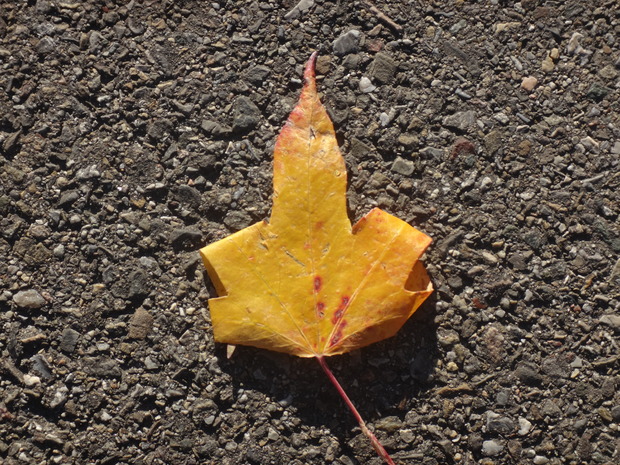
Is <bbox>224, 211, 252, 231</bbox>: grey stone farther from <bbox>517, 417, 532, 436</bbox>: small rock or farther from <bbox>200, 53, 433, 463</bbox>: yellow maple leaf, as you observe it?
<bbox>517, 417, 532, 436</bbox>: small rock

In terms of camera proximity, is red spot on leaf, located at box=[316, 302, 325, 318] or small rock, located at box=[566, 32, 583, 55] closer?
red spot on leaf, located at box=[316, 302, 325, 318]

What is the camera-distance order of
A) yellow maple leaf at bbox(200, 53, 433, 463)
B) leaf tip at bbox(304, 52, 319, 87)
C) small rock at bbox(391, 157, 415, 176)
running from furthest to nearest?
1. small rock at bbox(391, 157, 415, 176)
2. leaf tip at bbox(304, 52, 319, 87)
3. yellow maple leaf at bbox(200, 53, 433, 463)

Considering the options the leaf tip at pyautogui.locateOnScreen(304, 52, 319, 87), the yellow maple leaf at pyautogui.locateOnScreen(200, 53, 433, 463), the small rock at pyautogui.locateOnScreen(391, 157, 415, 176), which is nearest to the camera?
the yellow maple leaf at pyautogui.locateOnScreen(200, 53, 433, 463)

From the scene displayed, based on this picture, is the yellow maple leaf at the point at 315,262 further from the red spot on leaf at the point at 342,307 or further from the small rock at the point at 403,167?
the small rock at the point at 403,167

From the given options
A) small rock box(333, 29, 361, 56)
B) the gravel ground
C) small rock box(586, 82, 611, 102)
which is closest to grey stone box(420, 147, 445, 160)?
the gravel ground

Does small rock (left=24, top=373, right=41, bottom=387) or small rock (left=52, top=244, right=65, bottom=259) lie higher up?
small rock (left=52, top=244, right=65, bottom=259)
